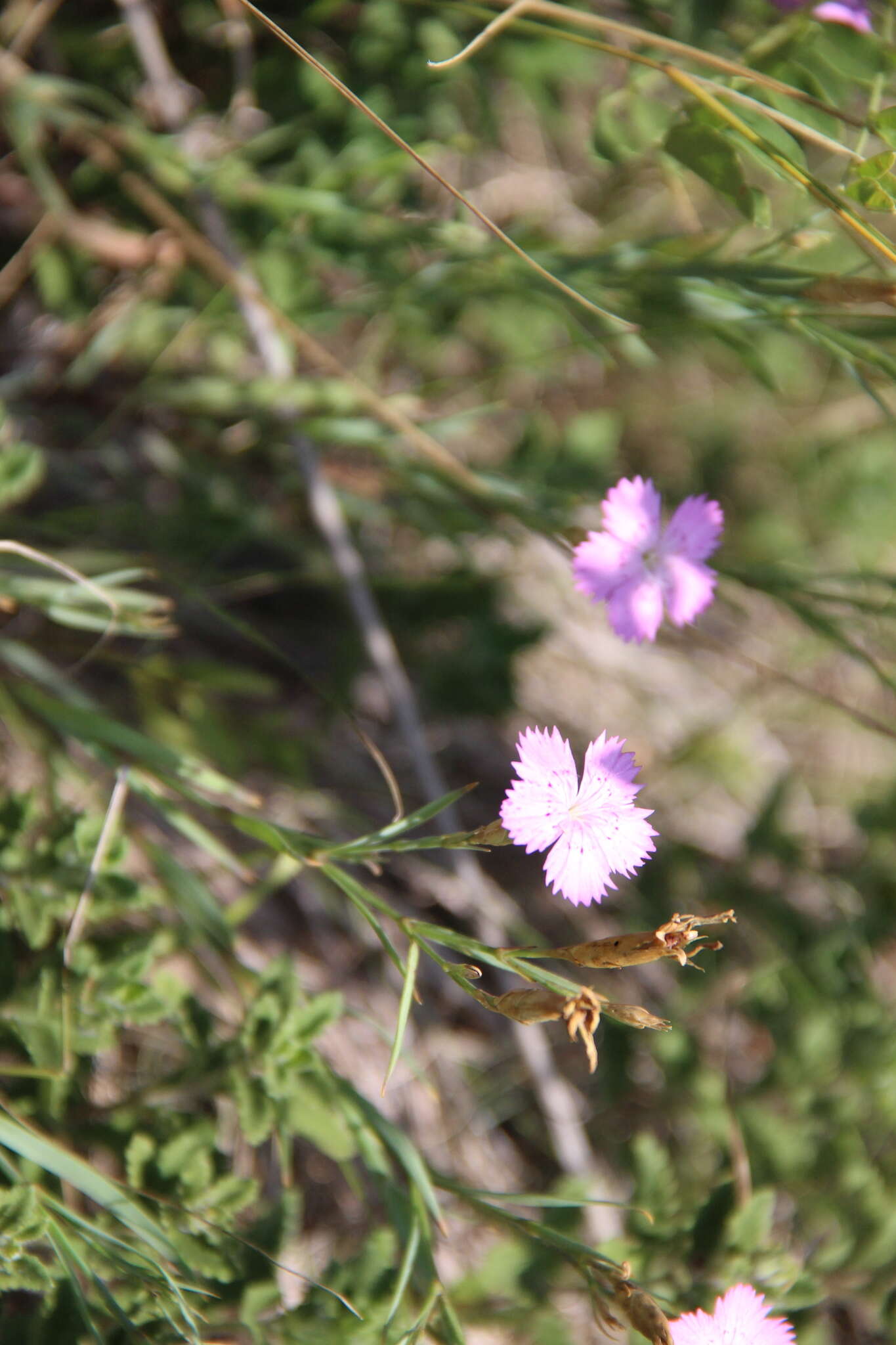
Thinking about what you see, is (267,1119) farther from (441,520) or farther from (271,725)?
(441,520)

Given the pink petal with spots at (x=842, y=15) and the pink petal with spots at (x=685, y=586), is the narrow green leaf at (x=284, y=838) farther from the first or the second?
the pink petal with spots at (x=842, y=15)

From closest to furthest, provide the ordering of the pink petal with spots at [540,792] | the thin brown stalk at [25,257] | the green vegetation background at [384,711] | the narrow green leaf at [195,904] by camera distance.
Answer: the pink petal with spots at [540,792] → the green vegetation background at [384,711] → the narrow green leaf at [195,904] → the thin brown stalk at [25,257]

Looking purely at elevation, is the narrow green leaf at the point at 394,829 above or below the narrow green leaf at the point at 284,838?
above

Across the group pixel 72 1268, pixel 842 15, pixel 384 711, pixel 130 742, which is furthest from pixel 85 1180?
pixel 842 15

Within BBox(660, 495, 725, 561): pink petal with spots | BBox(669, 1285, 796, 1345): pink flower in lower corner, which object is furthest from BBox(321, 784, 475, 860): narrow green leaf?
BBox(669, 1285, 796, 1345): pink flower in lower corner

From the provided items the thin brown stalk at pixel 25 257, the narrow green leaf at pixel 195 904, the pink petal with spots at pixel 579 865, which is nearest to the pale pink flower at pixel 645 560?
the pink petal with spots at pixel 579 865

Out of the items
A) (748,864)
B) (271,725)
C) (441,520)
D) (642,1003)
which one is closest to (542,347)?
(441,520)
